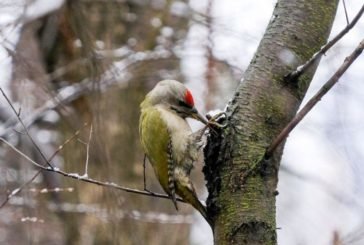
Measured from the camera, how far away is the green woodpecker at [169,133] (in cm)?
340

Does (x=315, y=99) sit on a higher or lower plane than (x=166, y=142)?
lower

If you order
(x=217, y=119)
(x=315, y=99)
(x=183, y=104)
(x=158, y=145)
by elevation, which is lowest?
(x=315, y=99)

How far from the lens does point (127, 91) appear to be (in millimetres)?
6582

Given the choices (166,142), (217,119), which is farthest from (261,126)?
(166,142)

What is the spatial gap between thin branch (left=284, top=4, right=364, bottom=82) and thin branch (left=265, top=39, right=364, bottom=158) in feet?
0.18

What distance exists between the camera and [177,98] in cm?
358

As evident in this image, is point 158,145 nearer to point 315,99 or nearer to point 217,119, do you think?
point 217,119

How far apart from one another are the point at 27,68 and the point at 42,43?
2787mm

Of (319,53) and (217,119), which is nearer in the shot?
(319,53)

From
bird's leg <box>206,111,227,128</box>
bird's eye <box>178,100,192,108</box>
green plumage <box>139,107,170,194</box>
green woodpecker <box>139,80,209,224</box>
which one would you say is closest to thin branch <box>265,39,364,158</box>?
bird's leg <box>206,111,227,128</box>

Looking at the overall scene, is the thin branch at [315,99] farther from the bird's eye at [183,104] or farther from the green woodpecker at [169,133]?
the bird's eye at [183,104]

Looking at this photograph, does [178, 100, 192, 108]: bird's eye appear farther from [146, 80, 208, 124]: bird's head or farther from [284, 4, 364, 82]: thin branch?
[284, 4, 364, 82]: thin branch

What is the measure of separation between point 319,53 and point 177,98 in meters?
1.61

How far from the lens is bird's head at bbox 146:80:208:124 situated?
356 centimetres
